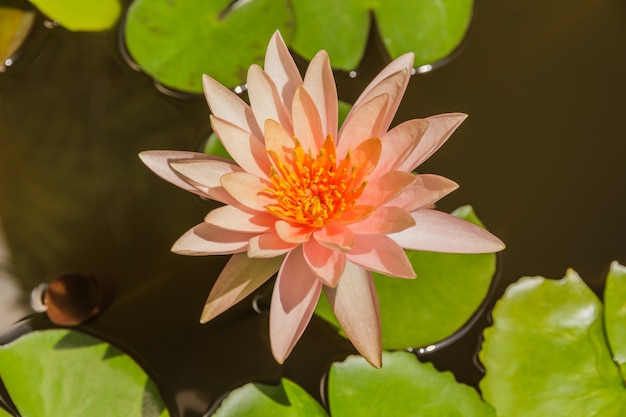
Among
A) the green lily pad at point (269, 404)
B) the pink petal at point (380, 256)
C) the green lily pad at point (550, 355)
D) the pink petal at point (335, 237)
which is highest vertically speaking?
the pink petal at point (335, 237)

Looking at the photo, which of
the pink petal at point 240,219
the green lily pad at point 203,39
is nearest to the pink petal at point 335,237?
the pink petal at point 240,219

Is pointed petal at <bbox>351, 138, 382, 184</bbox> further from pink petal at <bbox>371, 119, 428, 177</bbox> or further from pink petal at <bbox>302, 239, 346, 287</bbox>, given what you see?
pink petal at <bbox>302, 239, 346, 287</bbox>

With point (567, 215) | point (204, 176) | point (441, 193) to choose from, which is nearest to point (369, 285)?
point (441, 193)

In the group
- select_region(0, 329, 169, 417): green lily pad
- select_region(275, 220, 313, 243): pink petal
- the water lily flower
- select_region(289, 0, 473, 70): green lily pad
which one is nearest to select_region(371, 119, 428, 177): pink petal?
the water lily flower

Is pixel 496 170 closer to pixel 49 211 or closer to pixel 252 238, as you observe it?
pixel 252 238

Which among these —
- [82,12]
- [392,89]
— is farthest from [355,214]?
[82,12]

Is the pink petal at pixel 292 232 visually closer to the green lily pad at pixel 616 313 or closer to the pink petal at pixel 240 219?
the pink petal at pixel 240 219

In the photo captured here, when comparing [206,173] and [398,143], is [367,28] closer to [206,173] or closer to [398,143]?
[398,143]
